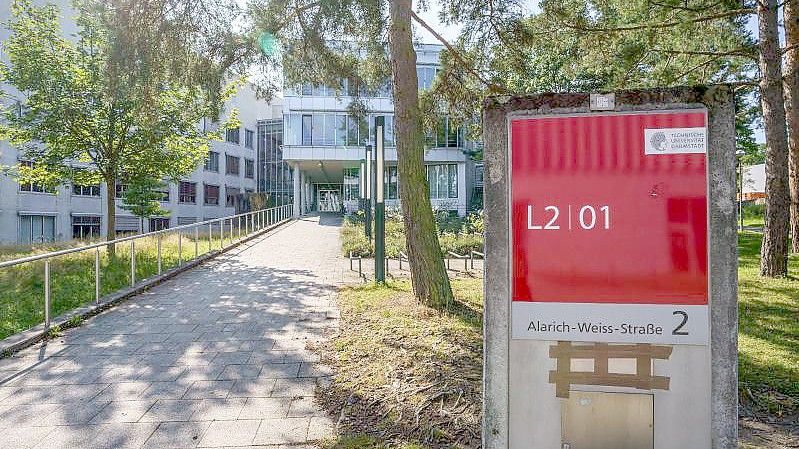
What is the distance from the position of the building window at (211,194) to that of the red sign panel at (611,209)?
145 feet

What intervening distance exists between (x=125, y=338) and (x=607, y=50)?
32.0ft

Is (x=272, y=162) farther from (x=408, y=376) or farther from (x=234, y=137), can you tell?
(x=408, y=376)

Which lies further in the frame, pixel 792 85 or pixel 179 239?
pixel 179 239

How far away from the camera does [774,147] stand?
8.84m

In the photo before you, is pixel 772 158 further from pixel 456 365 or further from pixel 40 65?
pixel 40 65

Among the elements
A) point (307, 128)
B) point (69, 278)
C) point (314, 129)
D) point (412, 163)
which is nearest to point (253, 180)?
point (307, 128)

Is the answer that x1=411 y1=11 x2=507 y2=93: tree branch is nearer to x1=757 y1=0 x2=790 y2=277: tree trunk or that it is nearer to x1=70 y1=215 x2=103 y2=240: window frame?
x1=757 y1=0 x2=790 y2=277: tree trunk

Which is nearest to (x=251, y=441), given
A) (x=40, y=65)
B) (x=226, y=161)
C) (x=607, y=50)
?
(x=607, y=50)

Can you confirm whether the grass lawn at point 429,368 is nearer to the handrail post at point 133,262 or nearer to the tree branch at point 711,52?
the handrail post at point 133,262

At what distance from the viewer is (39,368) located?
4.88 metres

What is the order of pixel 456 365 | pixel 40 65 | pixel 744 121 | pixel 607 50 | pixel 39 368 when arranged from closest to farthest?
pixel 456 365, pixel 39 368, pixel 607 50, pixel 40 65, pixel 744 121

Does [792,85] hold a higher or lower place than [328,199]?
higher

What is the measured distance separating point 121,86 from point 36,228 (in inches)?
1001

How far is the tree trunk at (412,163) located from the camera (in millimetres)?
6613
